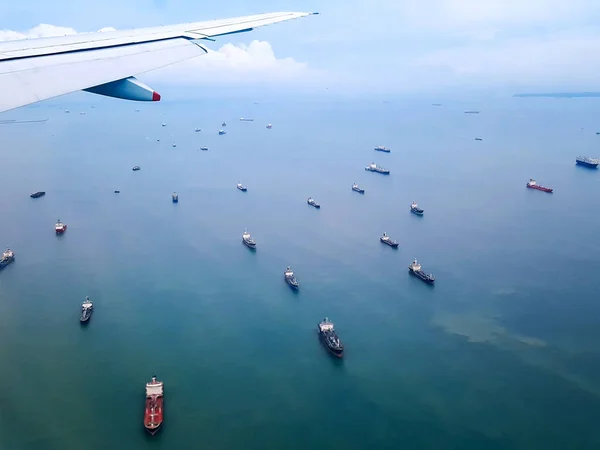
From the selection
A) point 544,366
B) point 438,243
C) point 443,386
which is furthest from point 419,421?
point 438,243

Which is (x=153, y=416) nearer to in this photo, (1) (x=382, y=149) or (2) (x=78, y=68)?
(2) (x=78, y=68)

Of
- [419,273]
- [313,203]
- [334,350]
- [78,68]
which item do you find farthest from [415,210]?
[78,68]

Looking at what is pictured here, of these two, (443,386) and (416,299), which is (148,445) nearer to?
(443,386)

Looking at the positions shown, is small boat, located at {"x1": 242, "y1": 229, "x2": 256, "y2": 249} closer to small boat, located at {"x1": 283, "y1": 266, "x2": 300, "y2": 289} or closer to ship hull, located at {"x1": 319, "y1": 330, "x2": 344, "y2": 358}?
small boat, located at {"x1": 283, "y1": 266, "x2": 300, "y2": 289}

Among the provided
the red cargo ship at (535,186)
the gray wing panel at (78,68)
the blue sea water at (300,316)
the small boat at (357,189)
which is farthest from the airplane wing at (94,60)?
the red cargo ship at (535,186)

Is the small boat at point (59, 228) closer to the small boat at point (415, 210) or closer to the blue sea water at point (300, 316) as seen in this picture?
the blue sea water at point (300, 316)

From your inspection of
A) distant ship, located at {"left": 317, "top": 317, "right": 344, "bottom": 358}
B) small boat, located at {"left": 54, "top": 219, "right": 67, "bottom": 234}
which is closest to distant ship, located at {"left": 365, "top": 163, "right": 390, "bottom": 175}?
distant ship, located at {"left": 317, "top": 317, "right": 344, "bottom": 358}
